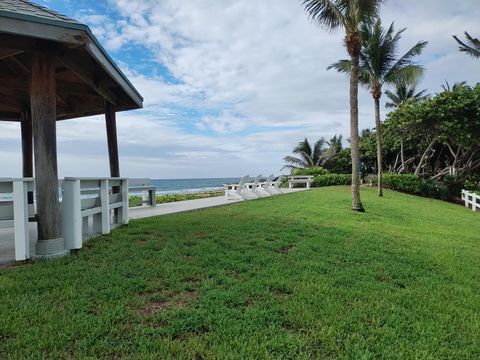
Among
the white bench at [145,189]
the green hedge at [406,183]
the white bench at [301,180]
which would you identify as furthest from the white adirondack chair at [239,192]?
the green hedge at [406,183]

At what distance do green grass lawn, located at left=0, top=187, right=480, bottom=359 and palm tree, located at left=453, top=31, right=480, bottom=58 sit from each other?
718 inches

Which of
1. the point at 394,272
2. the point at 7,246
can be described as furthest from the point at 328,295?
the point at 7,246

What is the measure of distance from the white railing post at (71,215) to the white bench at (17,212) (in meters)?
0.55

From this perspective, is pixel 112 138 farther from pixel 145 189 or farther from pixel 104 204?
pixel 145 189

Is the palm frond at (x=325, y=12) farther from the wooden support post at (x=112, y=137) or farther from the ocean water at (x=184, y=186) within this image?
the ocean water at (x=184, y=186)

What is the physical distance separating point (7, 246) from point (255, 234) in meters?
3.86

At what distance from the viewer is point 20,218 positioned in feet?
12.7

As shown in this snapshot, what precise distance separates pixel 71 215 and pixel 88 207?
800mm

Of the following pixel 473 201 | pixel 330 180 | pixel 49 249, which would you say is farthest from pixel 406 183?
pixel 49 249

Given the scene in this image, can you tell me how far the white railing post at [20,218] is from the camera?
3852 mm

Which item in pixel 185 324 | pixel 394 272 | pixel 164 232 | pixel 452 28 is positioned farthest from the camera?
pixel 452 28

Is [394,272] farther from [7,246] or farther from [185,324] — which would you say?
[7,246]

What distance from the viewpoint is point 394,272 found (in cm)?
432

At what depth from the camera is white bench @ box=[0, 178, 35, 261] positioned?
385cm
